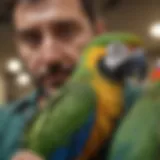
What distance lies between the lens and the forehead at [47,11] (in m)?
0.75

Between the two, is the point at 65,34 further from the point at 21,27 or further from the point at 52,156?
the point at 52,156

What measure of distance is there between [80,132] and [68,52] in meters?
0.28

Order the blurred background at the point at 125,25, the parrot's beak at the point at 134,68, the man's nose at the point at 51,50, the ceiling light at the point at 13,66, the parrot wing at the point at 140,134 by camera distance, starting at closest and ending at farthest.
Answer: the parrot wing at the point at 140,134 → the parrot's beak at the point at 134,68 → the man's nose at the point at 51,50 → the blurred background at the point at 125,25 → the ceiling light at the point at 13,66

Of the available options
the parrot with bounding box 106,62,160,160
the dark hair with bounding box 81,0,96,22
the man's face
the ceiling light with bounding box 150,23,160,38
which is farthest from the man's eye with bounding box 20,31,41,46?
the ceiling light with bounding box 150,23,160,38

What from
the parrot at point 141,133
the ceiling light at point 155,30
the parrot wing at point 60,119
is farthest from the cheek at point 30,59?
the ceiling light at point 155,30

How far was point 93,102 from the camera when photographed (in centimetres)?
46

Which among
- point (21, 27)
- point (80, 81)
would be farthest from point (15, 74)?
point (80, 81)

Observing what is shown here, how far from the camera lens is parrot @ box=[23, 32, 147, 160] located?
42cm

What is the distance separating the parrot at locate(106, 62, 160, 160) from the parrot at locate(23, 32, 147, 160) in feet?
0.22

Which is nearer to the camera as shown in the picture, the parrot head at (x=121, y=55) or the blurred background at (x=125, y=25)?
the parrot head at (x=121, y=55)

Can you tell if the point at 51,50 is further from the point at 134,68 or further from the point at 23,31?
the point at 134,68

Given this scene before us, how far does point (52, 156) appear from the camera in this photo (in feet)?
1.37

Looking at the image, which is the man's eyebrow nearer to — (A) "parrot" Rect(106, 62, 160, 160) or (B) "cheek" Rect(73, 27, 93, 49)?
(B) "cheek" Rect(73, 27, 93, 49)

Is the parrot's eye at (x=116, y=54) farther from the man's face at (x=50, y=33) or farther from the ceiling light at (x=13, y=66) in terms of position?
the ceiling light at (x=13, y=66)
